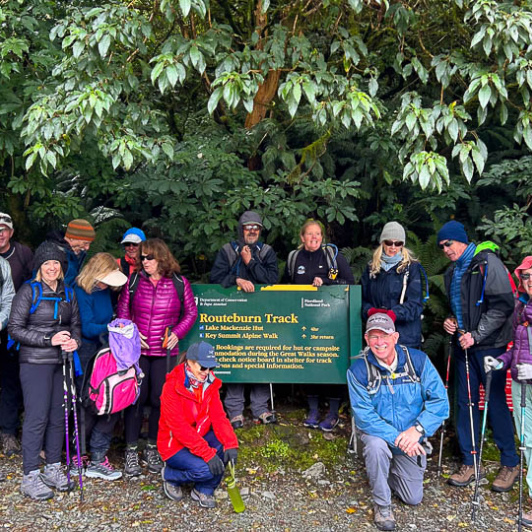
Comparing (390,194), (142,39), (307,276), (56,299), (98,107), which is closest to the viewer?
(98,107)

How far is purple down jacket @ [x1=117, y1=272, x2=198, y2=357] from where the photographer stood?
5742mm

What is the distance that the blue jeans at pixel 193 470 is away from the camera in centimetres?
499

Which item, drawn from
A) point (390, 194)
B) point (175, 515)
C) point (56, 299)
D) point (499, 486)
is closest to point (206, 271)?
point (390, 194)

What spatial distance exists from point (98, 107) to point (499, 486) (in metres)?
5.13

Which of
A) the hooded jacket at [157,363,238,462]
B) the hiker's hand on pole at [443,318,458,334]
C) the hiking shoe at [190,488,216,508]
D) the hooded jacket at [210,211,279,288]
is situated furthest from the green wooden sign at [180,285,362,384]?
the hiking shoe at [190,488,216,508]

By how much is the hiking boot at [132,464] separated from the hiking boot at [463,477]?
3211 mm

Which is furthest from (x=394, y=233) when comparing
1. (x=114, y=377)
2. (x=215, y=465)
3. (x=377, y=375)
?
(x=114, y=377)

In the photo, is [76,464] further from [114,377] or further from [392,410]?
[392,410]

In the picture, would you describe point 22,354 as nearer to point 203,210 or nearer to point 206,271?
point 203,210

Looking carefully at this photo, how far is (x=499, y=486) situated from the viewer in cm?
543

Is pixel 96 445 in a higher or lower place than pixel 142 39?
lower

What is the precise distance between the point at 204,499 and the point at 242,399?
1.61 meters

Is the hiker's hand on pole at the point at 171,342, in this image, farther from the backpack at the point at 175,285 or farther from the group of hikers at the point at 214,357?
the backpack at the point at 175,285

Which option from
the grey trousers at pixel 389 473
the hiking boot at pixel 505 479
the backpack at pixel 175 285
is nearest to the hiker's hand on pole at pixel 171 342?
the backpack at pixel 175 285
